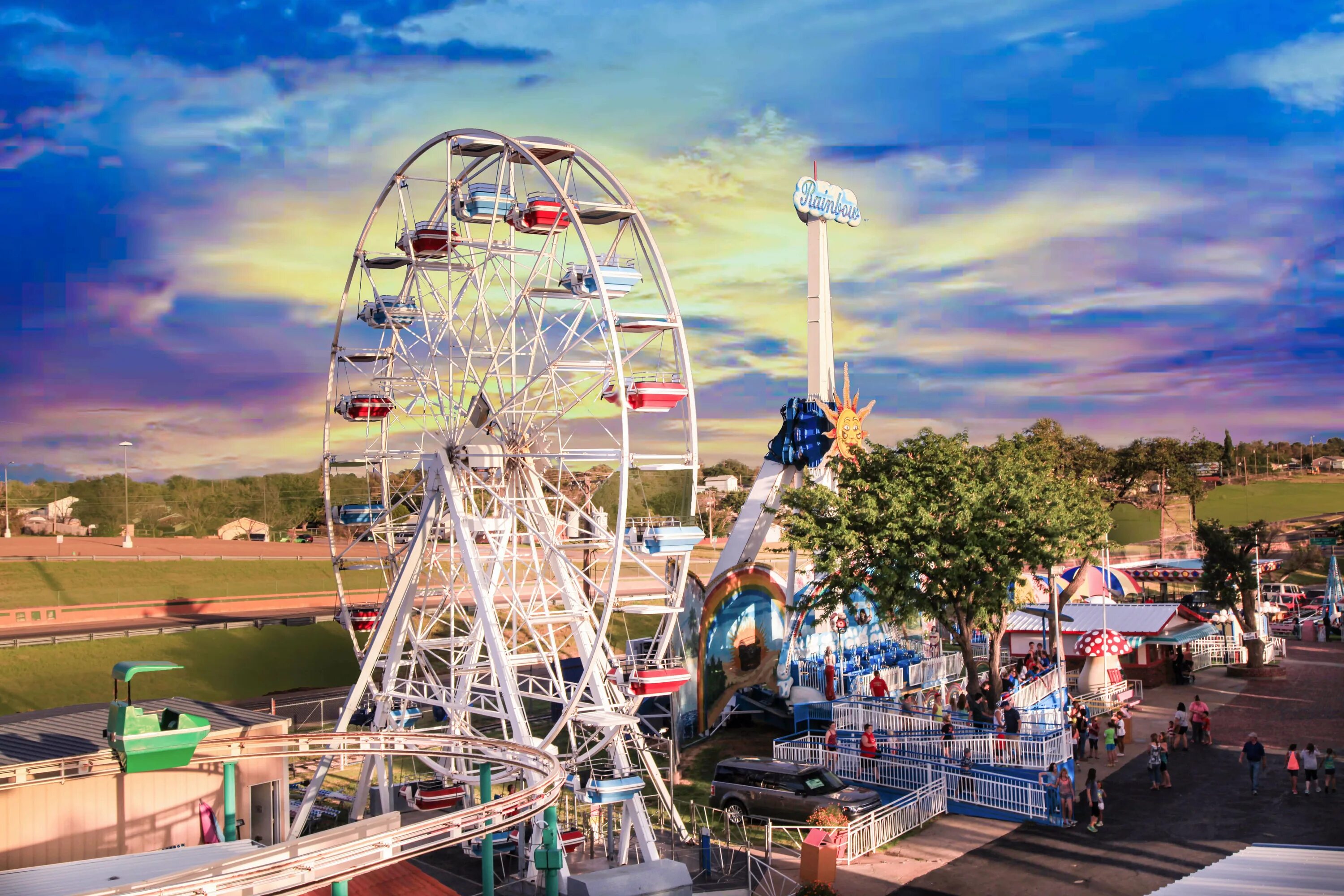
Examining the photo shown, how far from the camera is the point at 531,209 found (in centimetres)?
2569

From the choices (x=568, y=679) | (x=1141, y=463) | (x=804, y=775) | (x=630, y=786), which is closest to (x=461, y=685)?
(x=630, y=786)

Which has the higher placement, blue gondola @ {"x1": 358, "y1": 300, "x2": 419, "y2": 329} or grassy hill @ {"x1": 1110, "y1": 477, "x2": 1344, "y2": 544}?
blue gondola @ {"x1": 358, "y1": 300, "x2": 419, "y2": 329}

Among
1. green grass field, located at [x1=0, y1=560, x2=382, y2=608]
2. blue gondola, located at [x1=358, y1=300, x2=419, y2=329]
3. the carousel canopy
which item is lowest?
the carousel canopy

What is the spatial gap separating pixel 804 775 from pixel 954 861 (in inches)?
144

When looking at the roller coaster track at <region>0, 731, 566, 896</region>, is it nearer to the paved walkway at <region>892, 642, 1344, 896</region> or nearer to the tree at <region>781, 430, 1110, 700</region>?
the paved walkway at <region>892, 642, 1344, 896</region>

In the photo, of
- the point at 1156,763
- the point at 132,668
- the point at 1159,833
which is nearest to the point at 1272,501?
the point at 1156,763

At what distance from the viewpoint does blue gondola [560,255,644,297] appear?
24.0 metres

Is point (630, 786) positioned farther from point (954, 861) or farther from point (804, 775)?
point (954, 861)

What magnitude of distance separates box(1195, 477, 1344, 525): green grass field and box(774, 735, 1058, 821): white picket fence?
335 ft

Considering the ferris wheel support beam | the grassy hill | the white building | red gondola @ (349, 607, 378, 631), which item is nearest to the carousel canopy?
the ferris wheel support beam

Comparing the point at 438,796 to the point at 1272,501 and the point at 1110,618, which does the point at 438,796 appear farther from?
the point at 1272,501

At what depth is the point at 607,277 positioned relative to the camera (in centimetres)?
2400

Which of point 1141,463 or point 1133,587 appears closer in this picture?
point 1133,587

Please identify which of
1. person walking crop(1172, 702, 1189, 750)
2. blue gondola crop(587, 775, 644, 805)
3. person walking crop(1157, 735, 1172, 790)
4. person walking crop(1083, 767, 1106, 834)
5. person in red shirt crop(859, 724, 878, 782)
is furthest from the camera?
person walking crop(1172, 702, 1189, 750)
